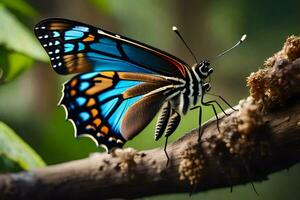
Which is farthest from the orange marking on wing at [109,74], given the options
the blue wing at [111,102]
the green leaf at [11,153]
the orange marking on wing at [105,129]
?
the green leaf at [11,153]

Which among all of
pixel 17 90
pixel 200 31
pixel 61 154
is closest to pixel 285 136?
pixel 61 154

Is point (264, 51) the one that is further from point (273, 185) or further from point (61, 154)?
point (61, 154)

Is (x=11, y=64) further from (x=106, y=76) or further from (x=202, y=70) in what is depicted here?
(x=202, y=70)

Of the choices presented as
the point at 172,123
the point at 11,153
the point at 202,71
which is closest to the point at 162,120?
the point at 172,123

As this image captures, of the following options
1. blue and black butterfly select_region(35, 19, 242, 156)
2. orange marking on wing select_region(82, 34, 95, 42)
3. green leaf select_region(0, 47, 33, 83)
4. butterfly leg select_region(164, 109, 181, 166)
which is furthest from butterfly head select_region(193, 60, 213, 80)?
green leaf select_region(0, 47, 33, 83)

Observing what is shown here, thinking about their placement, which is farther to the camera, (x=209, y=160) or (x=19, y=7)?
(x=19, y=7)

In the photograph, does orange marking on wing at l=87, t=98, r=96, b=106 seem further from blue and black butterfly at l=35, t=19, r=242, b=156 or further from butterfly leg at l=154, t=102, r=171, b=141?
butterfly leg at l=154, t=102, r=171, b=141
